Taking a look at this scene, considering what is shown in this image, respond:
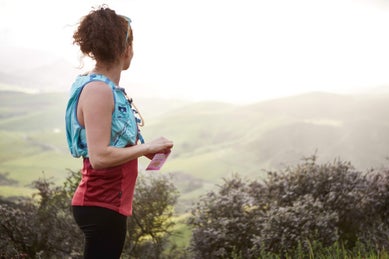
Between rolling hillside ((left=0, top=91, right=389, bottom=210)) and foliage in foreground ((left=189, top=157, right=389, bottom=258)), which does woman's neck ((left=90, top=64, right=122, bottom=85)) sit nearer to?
foliage in foreground ((left=189, top=157, right=389, bottom=258))

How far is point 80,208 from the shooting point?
2.35 meters

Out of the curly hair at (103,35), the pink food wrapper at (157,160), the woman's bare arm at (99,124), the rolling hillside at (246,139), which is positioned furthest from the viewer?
the rolling hillside at (246,139)

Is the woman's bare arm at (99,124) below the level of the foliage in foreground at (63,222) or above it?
above

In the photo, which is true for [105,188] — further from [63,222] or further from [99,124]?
[63,222]

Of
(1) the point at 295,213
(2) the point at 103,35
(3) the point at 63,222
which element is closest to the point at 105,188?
(2) the point at 103,35

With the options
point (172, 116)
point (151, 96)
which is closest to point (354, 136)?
point (172, 116)

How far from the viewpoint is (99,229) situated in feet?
7.59

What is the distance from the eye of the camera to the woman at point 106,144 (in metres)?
2.24

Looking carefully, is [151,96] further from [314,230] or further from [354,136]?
[314,230]

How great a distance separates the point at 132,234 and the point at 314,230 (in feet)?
10.9

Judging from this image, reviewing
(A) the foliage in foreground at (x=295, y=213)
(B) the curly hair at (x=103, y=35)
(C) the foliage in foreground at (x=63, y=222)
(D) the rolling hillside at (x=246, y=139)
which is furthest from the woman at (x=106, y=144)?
(D) the rolling hillside at (x=246, y=139)

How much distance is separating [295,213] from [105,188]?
14.7ft

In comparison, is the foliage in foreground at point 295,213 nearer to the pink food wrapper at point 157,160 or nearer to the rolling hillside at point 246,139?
the pink food wrapper at point 157,160

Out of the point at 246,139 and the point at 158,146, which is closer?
the point at 158,146
